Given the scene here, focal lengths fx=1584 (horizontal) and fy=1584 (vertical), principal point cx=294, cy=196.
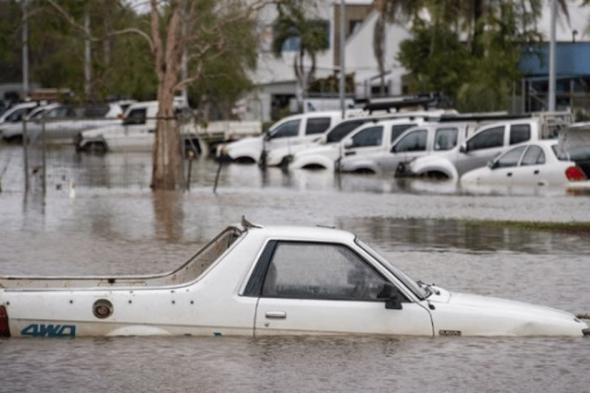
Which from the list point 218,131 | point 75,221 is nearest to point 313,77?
point 218,131

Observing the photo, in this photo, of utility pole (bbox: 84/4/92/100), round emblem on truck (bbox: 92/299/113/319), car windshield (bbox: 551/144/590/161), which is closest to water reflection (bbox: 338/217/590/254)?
car windshield (bbox: 551/144/590/161)

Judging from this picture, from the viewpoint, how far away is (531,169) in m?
34.8

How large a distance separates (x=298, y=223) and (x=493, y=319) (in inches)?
527

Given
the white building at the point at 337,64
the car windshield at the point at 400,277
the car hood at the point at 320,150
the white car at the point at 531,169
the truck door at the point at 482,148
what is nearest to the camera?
the car windshield at the point at 400,277

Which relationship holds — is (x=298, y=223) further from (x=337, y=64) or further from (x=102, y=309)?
(x=337, y=64)

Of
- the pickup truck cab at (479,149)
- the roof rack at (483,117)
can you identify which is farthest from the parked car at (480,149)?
the roof rack at (483,117)

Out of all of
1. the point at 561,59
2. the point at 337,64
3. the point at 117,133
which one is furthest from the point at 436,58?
the point at 337,64

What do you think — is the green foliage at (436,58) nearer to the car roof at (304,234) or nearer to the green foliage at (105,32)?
the green foliage at (105,32)

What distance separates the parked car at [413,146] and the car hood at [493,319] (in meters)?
28.0

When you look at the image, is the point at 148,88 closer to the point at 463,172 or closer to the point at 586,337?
the point at 463,172

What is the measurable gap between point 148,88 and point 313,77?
34.2ft

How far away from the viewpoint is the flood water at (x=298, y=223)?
11680 millimetres

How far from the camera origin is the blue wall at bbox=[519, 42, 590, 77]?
5953 cm

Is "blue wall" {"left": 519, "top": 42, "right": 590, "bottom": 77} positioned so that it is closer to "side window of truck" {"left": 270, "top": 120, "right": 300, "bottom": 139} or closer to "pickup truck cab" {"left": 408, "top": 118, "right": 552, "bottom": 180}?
"side window of truck" {"left": 270, "top": 120, "right": 300, "bottom": 139}
